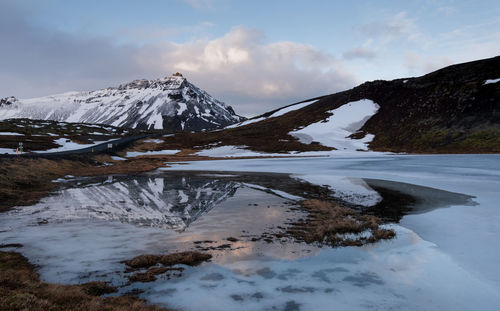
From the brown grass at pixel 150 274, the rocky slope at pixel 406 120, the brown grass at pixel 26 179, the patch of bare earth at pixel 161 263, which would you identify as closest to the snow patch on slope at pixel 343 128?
the rocky slope at pixel 406 120

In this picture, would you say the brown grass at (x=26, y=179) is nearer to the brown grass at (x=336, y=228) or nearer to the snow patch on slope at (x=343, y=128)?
the brown grass at (x=336, y=228)

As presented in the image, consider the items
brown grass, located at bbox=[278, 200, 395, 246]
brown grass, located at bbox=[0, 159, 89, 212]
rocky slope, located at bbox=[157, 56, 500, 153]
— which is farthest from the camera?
rocky slope, located at bbox=[157, 56, 500, 153]

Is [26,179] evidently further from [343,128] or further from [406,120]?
[406,120]

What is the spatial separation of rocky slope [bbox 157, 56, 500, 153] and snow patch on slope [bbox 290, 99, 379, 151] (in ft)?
0.98

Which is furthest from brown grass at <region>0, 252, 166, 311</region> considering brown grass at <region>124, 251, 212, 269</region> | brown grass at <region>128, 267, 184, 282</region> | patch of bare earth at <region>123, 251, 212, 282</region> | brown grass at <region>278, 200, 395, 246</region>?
brown grass at <region>278, 200, 395, 246</region>

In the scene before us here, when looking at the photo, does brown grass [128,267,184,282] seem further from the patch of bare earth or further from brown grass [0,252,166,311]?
brown grass [0,252,166,311]

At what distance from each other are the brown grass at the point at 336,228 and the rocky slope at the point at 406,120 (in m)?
62.5

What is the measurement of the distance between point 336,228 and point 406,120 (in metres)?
92.5

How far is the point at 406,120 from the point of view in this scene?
95000mm

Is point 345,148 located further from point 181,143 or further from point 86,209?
point 86,209

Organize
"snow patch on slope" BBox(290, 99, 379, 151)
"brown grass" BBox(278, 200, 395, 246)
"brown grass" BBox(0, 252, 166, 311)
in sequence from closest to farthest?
1. "brown grass" BBox(0, 252, 166, 311)
2. "brown grass" BBox(278, 200, 395, 246)
3. "snow patch on slope" BBox(290, 99, 379, 151)

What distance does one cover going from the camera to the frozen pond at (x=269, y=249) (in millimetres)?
8664

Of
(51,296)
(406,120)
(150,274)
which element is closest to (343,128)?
(406,120)

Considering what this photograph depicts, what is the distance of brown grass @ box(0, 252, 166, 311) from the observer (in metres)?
7.04
